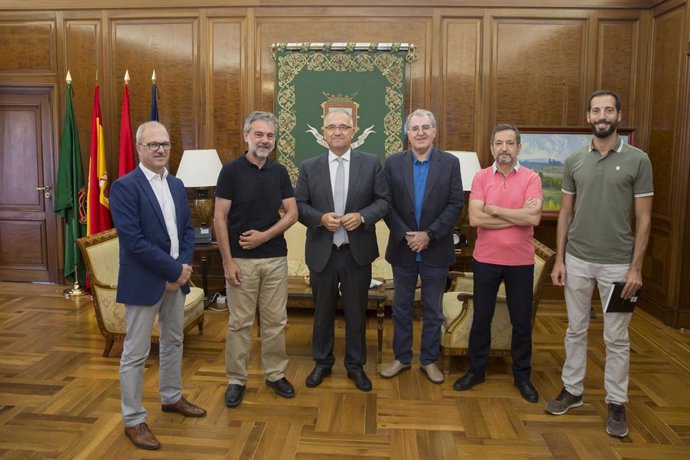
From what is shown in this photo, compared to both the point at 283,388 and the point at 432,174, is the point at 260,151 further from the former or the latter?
the point at 283,388

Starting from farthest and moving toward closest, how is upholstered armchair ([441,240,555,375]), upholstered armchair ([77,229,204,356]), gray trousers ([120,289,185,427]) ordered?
1. upholstered armchair ([77,229,204,356])
2. upholstered armchair ([441,240,555,375])
3. gray trousers ([120,289,185,427])

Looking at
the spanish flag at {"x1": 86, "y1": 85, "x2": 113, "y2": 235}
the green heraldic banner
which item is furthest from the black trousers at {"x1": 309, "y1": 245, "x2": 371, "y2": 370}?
the spanish flag at {"x1": 86, "y1": 85, "x2": 113, "y2": 235}

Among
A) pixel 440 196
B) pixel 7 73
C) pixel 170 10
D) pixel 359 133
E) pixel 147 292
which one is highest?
pixel 170 10

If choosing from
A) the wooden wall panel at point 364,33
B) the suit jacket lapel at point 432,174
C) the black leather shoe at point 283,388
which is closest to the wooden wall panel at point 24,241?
→ the wooden wall panel at point 364,33

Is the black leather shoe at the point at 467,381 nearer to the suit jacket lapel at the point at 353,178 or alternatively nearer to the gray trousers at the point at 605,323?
the gray trousers at the point at 605,323

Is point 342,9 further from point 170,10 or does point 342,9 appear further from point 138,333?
point 138,333

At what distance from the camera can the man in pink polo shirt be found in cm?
335

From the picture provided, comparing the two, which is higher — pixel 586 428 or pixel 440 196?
pixel 440 196

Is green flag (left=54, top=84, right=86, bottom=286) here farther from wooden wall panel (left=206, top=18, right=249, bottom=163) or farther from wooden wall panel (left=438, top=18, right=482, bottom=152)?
wooden wall panel (left=438, top=18, right=482, bottom=152)

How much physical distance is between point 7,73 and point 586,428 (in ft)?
20.6

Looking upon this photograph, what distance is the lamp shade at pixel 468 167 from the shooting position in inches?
210

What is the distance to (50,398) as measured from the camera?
349 centimetres

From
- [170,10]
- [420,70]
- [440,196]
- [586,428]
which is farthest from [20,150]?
[586,428]

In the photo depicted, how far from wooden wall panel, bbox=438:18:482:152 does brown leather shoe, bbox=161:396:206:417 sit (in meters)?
3.66
